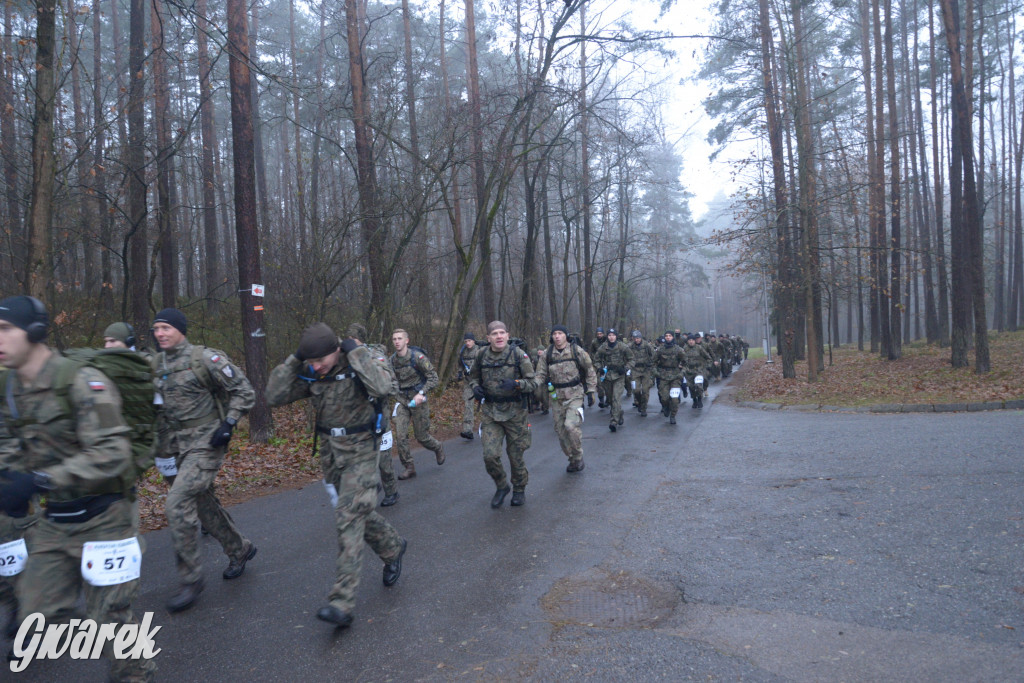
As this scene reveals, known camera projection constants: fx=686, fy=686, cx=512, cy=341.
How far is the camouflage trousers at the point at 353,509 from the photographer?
170 inches

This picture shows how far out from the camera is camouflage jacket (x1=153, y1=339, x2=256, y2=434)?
509 cm

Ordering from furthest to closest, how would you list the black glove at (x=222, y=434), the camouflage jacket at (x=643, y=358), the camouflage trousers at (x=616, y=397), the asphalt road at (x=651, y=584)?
1. the camouflage jacket at (x=643, y=358)
2. the camouflage trousers at (x=616, y=397)
3. the black glove at (x=222, y=434)
4. the asphalt road at (x=651, y=584)

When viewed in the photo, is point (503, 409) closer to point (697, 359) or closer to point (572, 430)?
point (572, 430)

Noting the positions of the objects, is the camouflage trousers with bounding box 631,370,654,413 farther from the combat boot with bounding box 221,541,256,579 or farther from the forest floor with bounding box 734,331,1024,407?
the combat boot with bounding box 221,541,256,579

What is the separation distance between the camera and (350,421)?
4.71 m

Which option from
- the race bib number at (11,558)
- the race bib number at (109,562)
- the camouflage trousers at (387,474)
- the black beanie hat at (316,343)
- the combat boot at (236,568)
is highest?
the black beanie hat at (316,343)

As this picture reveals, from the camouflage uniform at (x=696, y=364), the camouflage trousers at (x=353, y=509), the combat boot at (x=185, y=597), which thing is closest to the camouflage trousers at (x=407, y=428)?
the camouflage trousers at (x=353, y=509)

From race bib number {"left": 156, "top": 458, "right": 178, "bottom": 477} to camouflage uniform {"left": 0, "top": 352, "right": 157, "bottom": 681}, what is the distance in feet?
6.80

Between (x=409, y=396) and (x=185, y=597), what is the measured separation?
4.85 m

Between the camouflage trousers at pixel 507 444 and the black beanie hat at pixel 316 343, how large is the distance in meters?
3.15

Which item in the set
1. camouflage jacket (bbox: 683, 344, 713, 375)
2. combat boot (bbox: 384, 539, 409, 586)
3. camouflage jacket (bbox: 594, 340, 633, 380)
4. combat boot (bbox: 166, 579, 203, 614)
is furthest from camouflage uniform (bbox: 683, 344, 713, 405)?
combat boot (bbox: 166, 579, 203, 614)

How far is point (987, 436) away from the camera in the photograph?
963cm

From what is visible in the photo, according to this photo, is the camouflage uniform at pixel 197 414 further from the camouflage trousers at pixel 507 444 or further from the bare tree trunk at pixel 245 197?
the bare tree trunk at pixel 245 197

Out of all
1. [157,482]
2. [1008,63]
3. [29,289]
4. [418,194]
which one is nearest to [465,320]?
[418,194]
